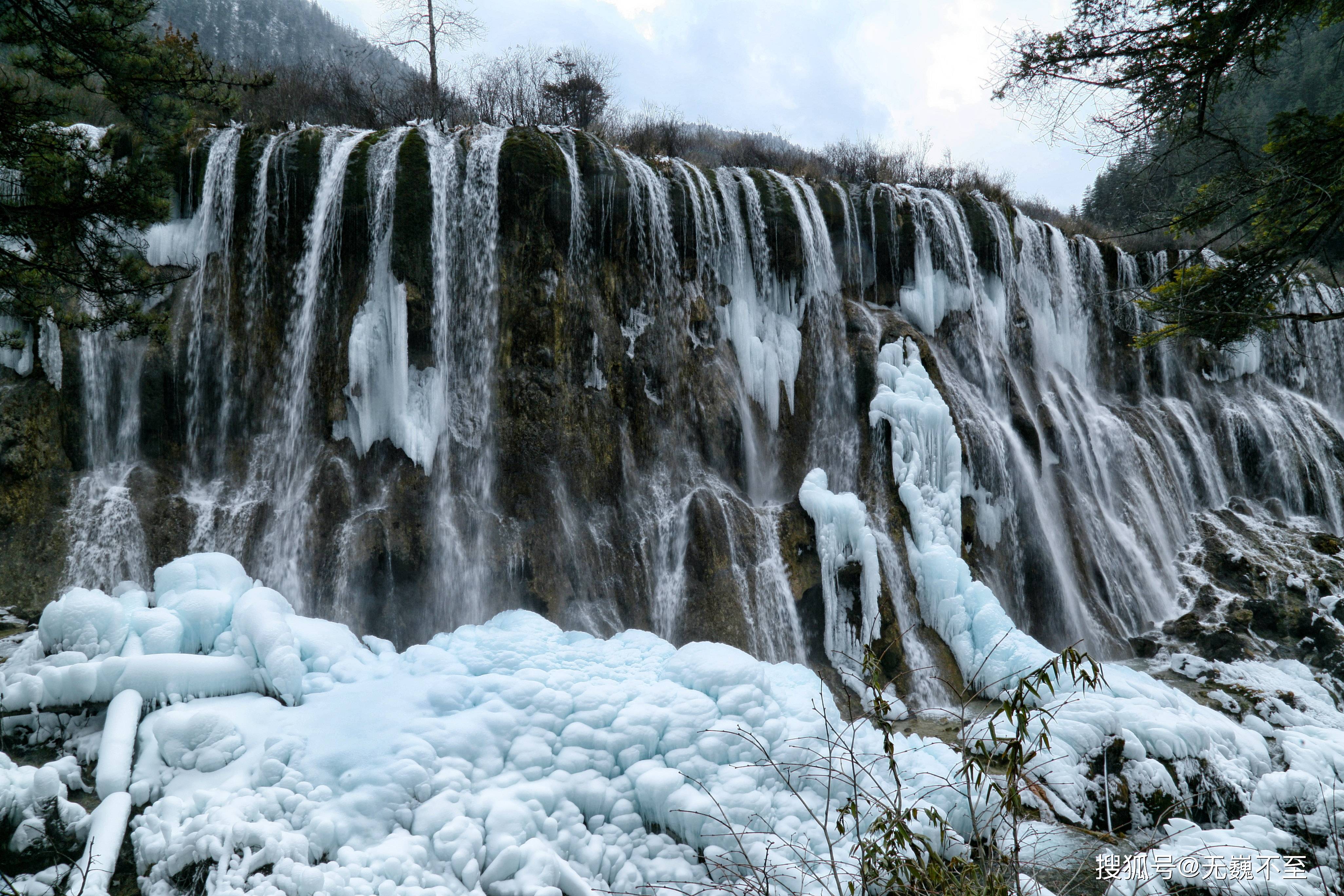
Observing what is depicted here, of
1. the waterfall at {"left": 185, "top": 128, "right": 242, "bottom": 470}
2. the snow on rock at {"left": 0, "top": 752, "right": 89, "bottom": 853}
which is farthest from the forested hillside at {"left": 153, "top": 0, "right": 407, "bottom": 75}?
the snow on rock at {"left": 0, "top": 752, "right": 89, "bottom": 853}

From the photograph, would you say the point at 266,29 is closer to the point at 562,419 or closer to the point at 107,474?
the point at 107,474

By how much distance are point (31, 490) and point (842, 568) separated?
8.85 meters

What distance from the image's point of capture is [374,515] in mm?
7762

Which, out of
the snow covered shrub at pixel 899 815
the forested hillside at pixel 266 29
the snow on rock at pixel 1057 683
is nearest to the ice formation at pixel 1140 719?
the snow on rock at pixel 1057 683

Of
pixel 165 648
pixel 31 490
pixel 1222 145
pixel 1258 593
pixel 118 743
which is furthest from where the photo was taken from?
pixel 1258 593

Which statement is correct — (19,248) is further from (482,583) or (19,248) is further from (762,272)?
(762,272)

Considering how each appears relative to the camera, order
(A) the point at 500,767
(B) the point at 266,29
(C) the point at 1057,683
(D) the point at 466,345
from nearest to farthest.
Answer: (A) the point at 500,767
(C) the point at 1057,683
(D) the point at 466,345
(B) the point at 266,29

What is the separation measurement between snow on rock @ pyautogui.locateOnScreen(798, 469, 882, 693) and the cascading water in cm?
3

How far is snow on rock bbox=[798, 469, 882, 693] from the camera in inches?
321

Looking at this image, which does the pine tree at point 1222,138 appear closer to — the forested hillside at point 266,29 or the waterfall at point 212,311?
the waterfall at point 212,311

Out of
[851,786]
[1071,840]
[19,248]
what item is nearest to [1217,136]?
[1071,840]

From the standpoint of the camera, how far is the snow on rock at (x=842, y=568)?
8.16 metres

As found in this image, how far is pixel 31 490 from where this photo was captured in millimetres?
7324

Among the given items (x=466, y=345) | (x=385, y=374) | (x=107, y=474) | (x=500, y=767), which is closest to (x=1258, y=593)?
(x=500, y=767)
